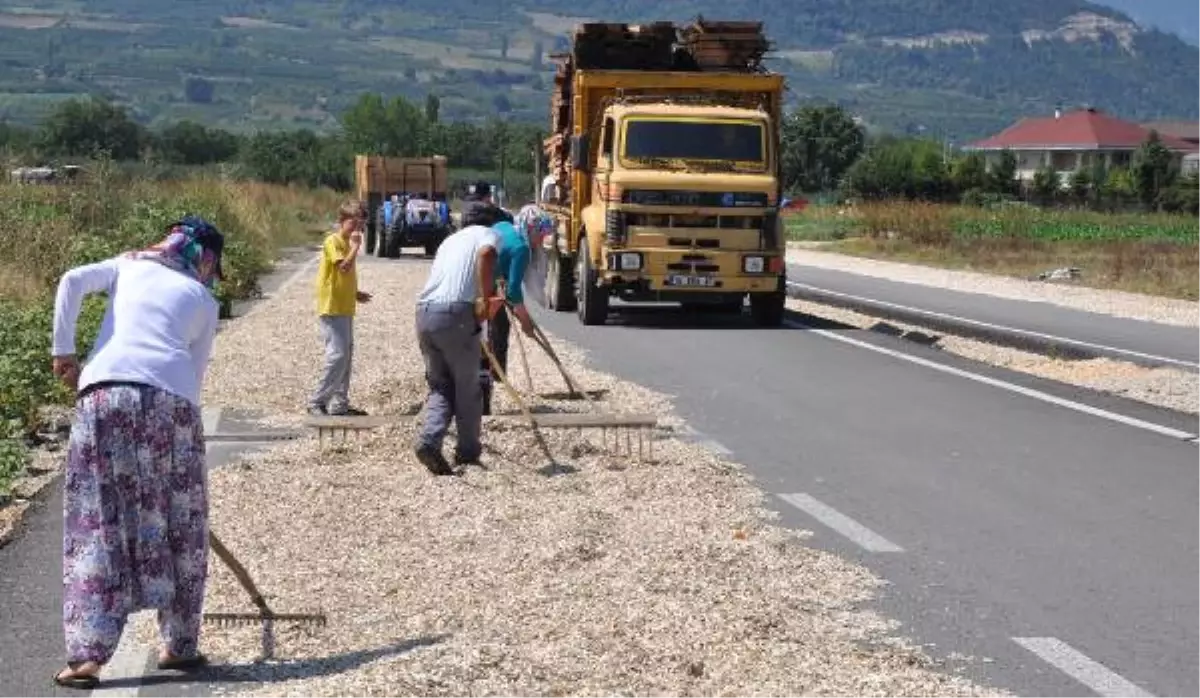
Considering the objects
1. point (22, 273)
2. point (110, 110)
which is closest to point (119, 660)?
point (22, 273)

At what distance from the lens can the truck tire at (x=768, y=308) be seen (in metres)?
24.1

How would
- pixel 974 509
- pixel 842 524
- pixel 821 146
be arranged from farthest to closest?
pixel 821 146 → pixel 974 509 → pixel 842 524

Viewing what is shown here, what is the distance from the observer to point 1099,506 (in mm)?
10562

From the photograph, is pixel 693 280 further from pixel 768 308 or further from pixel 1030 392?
pixel 1030 392

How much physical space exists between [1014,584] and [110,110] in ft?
378

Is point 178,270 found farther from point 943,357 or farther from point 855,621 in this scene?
point 943,357

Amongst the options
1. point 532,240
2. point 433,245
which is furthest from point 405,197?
point 532,240

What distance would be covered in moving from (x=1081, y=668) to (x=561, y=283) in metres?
19.7

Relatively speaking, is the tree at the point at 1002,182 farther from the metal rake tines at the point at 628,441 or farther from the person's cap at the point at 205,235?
the person's cap at the point at 205,235

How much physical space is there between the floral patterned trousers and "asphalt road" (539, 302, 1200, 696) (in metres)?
2.88

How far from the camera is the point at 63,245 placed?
24.4m

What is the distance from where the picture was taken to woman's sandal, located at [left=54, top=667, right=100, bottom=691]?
22.0ft

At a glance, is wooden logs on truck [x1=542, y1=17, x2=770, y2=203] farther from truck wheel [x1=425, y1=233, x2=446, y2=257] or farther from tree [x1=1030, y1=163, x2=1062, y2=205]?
tree [x1=1030, y1=163, x2=1062, y2=205]

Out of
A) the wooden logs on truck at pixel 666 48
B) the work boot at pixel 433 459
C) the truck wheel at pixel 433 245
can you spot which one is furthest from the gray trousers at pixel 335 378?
the truck wheel at pixel 433 245
